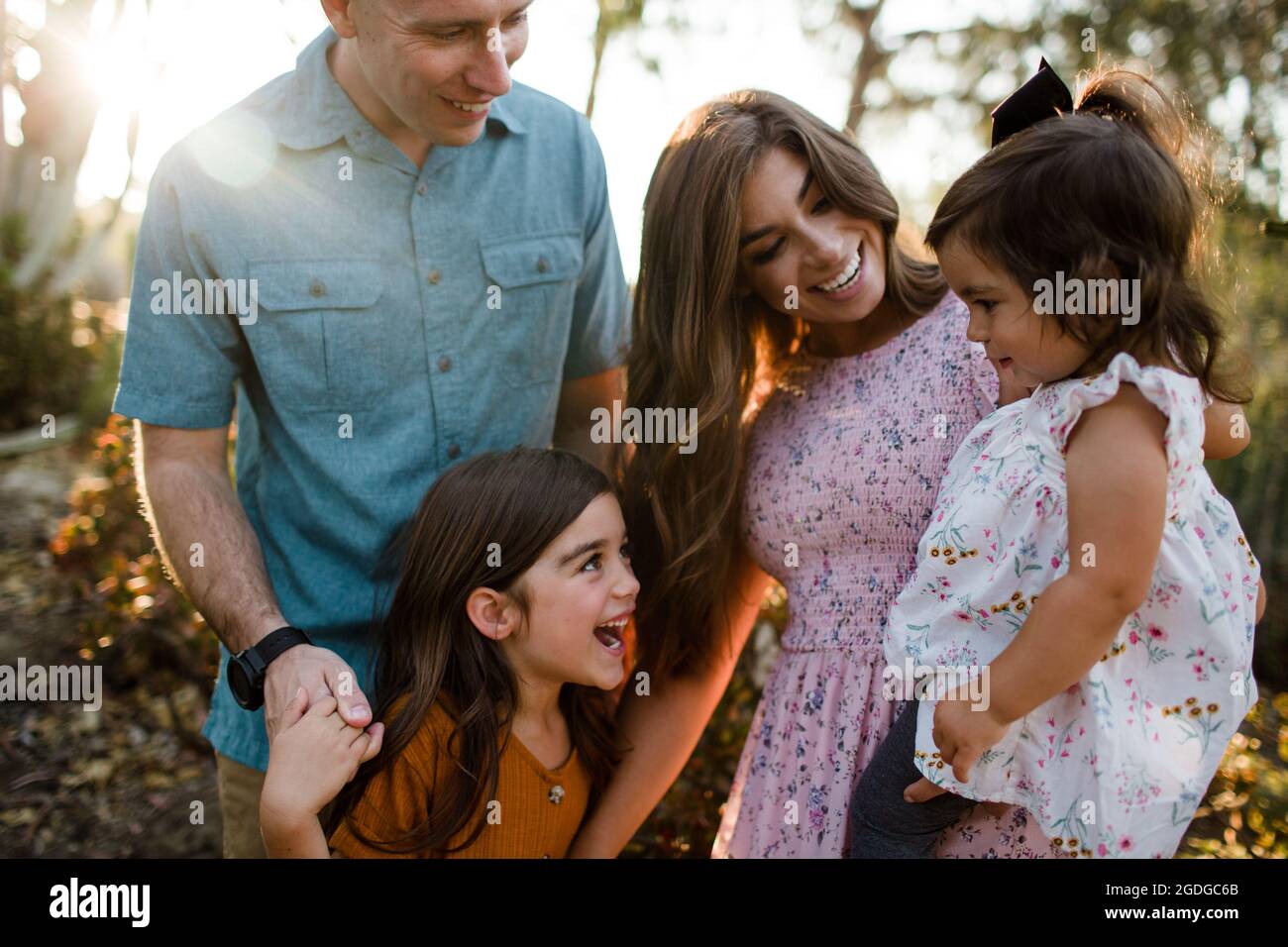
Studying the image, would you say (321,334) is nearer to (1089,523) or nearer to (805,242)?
(805,242)

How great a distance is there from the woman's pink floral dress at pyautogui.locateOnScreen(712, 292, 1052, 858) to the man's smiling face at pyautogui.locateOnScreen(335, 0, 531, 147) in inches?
37.8

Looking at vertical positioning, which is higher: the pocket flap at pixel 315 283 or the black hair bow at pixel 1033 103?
the black hair bow at pixel 1033 103

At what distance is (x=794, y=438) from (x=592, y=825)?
0.99 metres

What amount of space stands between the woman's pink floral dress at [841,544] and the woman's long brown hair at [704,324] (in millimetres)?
111

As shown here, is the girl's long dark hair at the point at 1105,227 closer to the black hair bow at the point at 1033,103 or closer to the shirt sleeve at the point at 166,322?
the black hair bow at the point at 1033,103

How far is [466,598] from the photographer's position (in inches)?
92.4

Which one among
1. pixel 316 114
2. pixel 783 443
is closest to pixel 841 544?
pixel 783 443

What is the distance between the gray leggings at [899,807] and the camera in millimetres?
1977

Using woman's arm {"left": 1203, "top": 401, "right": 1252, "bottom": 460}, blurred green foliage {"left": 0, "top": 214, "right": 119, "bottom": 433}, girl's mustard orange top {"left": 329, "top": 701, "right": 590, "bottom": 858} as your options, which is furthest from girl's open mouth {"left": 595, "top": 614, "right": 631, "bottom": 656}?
blurred green foliage {"left": 0, "top": 214, "right": 119, "bottom": 433}

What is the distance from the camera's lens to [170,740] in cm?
413

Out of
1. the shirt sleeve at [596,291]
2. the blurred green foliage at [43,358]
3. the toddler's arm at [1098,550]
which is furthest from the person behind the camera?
the blurred green foliage at [43,358]

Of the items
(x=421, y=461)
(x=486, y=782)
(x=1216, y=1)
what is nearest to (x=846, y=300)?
(x=421, y=461)

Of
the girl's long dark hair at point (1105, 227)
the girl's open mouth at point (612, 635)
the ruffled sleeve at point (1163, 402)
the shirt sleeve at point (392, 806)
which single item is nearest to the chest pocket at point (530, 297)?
the girl's open mouth at point (612, 635)

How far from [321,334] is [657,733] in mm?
1189
